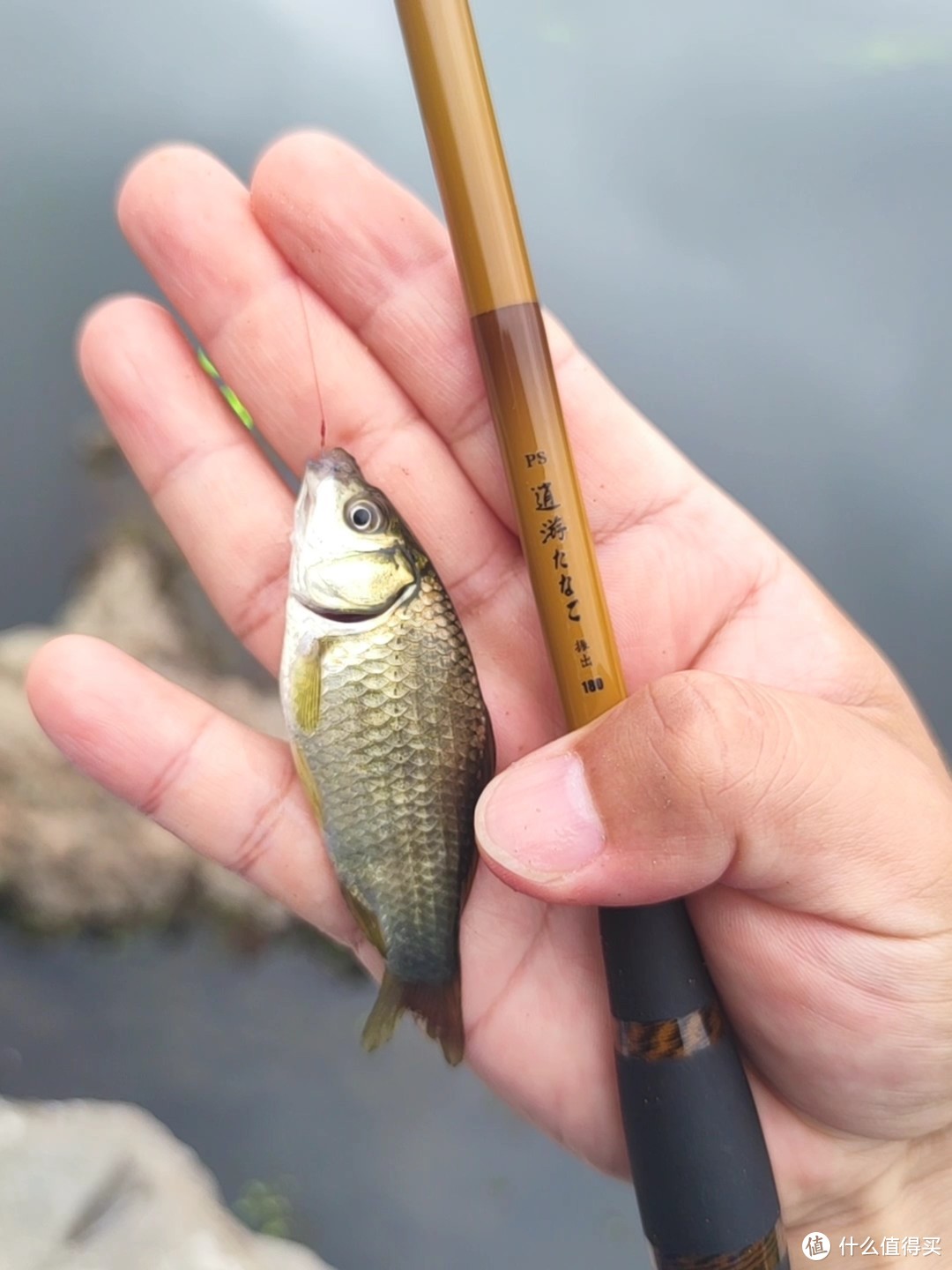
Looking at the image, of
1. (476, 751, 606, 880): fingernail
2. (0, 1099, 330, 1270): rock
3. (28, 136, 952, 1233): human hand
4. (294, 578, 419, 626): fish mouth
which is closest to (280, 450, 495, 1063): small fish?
(294, 578, 419, 626): fish mouth

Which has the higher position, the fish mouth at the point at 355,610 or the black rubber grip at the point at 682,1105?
the fish mouth at the point at 355,610

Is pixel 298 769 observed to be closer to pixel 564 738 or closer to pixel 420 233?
pixel 564 738

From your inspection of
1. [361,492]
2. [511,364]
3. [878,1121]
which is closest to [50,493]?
[361,492]

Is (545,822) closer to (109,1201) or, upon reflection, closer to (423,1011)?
(423,1011)

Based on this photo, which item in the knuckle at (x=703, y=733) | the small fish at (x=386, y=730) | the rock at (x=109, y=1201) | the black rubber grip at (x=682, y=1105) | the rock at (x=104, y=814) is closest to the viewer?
the knuckle at (x=703, y=733)

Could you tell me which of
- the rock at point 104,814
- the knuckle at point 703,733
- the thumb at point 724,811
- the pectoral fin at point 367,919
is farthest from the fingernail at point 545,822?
the rock at point 104,814

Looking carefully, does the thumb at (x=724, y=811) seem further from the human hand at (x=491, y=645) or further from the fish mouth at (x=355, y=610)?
the fish mouth at (x=355, y=610)

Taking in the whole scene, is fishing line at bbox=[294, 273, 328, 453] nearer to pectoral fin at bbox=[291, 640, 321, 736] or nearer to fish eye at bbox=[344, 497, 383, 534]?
fish eye at bbox=[344, 497, 383, 534]
